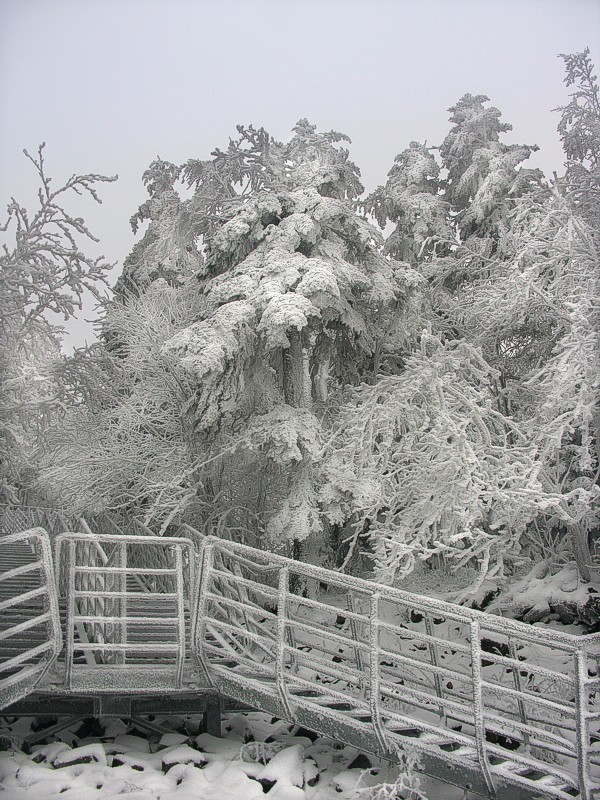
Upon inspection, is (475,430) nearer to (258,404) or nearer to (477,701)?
(258,404)

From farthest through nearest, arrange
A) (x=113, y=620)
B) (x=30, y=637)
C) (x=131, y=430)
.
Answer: (x=131, y=430), (x=30, y=637), (x=113, y=620)

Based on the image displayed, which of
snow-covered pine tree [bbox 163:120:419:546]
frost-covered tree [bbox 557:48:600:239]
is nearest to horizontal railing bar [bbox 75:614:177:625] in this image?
snow-covered pine tree [bbox 163:120:419:546]

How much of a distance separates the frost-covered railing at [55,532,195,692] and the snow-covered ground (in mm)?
597

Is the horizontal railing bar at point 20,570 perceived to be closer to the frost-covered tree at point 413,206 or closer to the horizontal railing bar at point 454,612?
the horizontal railing bar at point 454,612

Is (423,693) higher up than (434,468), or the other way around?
(434,468)

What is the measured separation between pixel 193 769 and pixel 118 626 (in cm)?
173

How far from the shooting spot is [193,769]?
5363 mm

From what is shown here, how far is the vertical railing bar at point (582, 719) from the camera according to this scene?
4.21 metres

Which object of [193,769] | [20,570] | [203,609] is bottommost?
[193,769]

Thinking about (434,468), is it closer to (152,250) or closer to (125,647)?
(125,647)

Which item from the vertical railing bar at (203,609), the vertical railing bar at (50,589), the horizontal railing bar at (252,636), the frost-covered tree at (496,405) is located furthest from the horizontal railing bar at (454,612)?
the frost-covered tree at (496,405)

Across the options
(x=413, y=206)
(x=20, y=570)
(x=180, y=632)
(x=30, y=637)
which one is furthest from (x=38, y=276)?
(x=413, y=206)

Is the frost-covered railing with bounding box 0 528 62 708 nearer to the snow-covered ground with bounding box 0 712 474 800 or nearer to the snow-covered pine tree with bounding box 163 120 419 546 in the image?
the snow-covered ground with bounding box 0 712 474 800

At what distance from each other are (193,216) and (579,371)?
6.95 m
